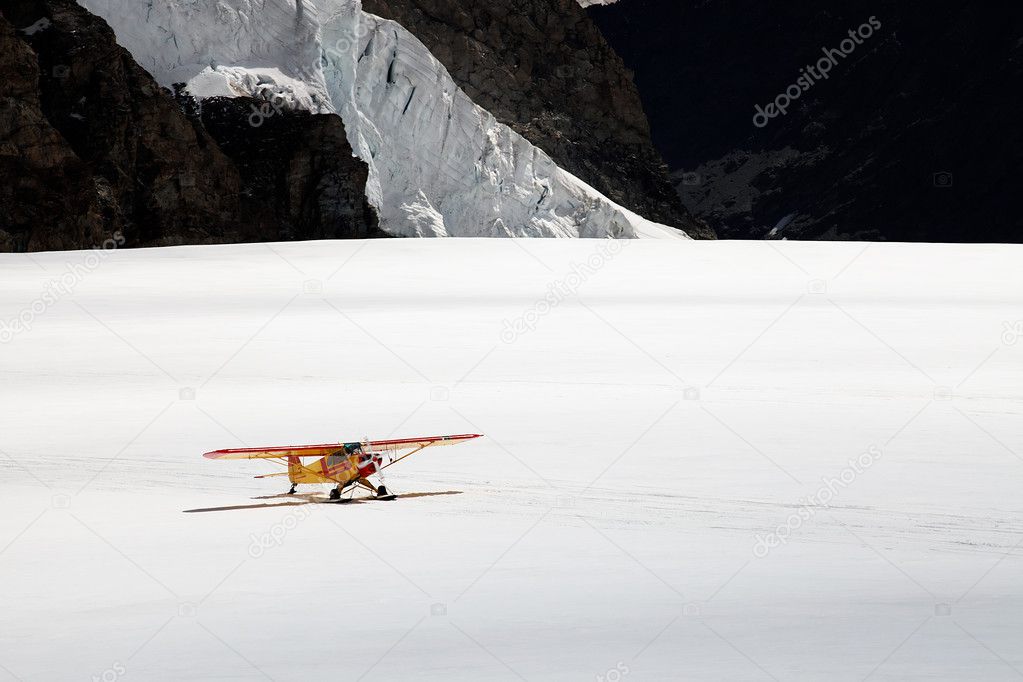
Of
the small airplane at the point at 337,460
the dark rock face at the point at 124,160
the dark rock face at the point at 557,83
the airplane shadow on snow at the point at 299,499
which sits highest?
the dark rock face at the point at 557,83

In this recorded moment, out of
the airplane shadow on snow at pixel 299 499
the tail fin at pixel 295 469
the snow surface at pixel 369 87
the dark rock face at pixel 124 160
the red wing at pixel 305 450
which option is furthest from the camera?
the snow surface at pixel 369 87

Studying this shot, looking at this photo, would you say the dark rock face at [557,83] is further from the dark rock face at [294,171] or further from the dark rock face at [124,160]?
the dark rock face at [124,160]

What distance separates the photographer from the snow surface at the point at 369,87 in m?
49.2

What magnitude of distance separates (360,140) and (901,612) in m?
46.6

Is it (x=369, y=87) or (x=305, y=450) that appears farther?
(x=369, y=87)

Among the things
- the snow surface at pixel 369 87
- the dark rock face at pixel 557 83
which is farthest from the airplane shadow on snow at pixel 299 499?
the dark rock face at pixel 557 83

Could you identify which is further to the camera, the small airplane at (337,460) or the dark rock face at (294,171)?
the dark rock face at (294,171)

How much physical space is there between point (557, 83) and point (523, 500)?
390ft

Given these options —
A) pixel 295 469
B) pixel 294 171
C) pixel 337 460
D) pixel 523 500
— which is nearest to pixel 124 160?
pixel 294 171

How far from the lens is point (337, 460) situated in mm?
8398

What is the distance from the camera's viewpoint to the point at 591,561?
23.1 feet

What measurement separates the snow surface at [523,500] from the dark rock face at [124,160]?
28.6 metres

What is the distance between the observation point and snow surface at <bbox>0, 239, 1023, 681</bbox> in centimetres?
593

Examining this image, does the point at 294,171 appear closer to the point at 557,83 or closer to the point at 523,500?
the point at 523,500
